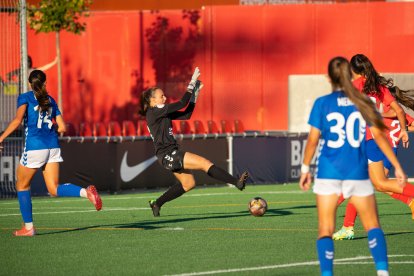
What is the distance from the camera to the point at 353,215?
1371cm

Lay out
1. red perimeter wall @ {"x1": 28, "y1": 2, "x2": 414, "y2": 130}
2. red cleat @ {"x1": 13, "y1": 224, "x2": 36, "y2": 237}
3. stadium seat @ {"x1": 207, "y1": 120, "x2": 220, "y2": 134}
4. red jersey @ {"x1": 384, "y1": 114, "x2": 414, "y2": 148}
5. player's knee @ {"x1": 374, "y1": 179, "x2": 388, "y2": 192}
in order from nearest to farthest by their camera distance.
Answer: player's knee @ {"x1": 374, "y1": 179, "x2": 388, "y2": 192} → red cleat @ {"x1": 13, "y1": 224, "x2": 36, "y2": 237} → red jersey @ {"x1": 384, "y1": 114, "x2": 414, "y2": 148} → stadium seat @ {"x1": 207, "y1": 120, "x2": 220, "y2": 134} → red perimeter wall @ {"x1": 28, "y1": 2, "x2": 414, "y2": 130}

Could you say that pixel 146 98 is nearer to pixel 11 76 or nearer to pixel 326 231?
pixel 326 231

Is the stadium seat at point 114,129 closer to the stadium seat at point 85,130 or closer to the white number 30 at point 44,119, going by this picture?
the stadium seat at point 85,130

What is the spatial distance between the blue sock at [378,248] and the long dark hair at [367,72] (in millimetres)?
3828

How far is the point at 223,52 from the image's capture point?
3856 centimetres

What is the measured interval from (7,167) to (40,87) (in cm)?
798

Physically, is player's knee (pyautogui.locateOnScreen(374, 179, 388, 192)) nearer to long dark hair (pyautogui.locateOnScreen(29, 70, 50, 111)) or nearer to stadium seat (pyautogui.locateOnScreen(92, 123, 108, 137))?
long dark hair (pyautogui.locateOnScreen(29, 70, 50, 111))

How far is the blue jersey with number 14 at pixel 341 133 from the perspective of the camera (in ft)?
31.7

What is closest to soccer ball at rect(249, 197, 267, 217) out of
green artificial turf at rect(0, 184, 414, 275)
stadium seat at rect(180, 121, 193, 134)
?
green artificial turf at rect(0, 184, 414, 275)

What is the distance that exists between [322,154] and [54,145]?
5.37 metres

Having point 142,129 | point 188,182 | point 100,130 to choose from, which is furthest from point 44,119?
point 142,129

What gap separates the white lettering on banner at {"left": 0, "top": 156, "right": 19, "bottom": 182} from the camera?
2170 cm

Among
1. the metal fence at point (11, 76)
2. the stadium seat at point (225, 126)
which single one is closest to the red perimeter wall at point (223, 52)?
the stadium seat at point (225, 126)

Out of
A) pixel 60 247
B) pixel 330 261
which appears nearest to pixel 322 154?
pixel 330 261
